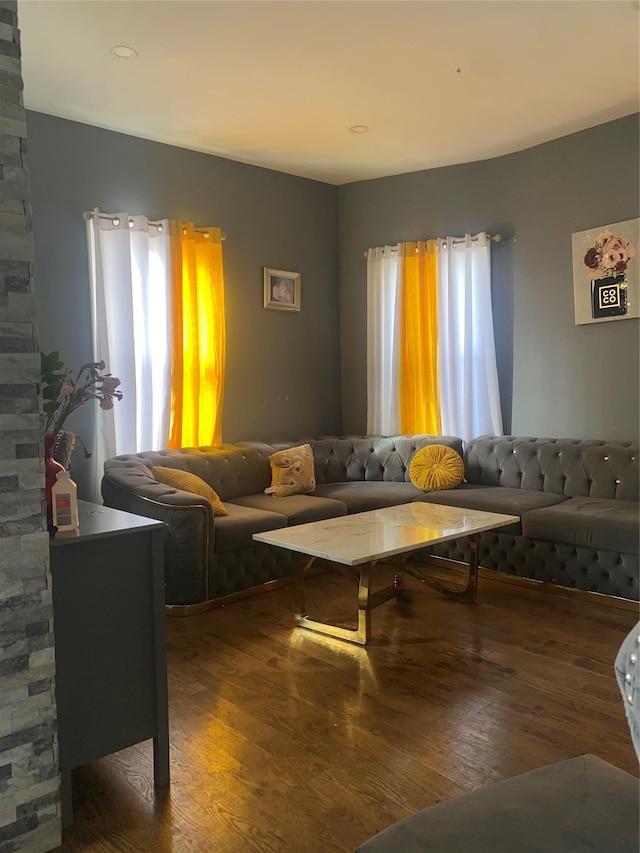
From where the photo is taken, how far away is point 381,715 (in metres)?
2.50

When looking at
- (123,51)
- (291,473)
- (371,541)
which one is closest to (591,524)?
(371,541)

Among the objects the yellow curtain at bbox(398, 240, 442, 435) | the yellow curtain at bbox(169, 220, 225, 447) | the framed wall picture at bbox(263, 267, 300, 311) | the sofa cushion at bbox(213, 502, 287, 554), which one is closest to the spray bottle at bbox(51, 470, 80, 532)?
the sofa cushion at bbox(213, 502, 287, 554)

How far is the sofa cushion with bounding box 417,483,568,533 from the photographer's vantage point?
13.3 ft

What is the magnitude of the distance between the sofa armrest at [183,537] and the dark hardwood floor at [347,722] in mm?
167

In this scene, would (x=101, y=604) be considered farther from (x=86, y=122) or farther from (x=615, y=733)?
(x=86, y=122)

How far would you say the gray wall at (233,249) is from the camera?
4188 millimetres

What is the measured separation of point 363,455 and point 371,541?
215cm

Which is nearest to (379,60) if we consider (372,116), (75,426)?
(372,116)

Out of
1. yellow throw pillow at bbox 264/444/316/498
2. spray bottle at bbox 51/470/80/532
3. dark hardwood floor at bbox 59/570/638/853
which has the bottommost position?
dark hardwood floor at bbox 59/570/638/853

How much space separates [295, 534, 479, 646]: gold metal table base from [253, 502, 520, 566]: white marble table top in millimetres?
113

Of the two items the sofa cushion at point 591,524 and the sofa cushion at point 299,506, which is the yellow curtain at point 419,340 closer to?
the sofa cushion at point 299,506

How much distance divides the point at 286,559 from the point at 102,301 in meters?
1.98

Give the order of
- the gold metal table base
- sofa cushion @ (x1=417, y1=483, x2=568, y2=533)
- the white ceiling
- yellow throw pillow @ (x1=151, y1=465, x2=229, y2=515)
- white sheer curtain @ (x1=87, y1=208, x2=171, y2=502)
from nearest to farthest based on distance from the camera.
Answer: the white ceiling, the gold metal table base, yellow throw pillow @ (x1=151, y1=465, x2=229, y2=515), sofa cushion @ (x1=417, y1=483, x2=568, y2=533), white sheer curtain @ (x1=87, y1=208, x2=171, y2=502)

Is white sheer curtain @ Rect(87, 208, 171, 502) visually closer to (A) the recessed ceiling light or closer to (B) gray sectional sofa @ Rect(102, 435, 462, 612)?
(B) gray sectional sofa @ Rect(102, 435, 462, 612)
